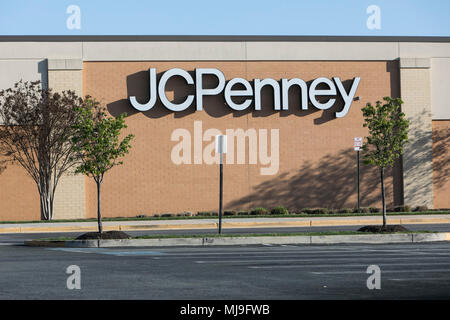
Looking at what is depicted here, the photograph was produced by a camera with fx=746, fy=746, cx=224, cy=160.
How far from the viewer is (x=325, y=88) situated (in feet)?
120

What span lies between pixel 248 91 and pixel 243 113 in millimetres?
1084

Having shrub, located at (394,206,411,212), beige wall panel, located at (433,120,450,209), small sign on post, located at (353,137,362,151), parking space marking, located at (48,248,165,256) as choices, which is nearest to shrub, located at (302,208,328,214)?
small sign on post, located at (353,137,362,151)

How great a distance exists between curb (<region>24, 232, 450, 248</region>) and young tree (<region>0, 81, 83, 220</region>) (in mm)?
12772

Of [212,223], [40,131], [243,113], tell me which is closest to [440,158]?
[243,113]

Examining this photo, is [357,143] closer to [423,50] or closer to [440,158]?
[440,158]

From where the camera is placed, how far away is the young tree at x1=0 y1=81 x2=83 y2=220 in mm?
33625

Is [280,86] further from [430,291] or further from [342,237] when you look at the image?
[430,291]

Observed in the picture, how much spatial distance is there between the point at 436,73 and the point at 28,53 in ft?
65.4

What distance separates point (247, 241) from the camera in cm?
2128

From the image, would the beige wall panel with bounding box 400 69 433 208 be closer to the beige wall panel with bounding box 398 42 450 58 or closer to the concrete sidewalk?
the beige wall panel with bounding box 398 42 450 58

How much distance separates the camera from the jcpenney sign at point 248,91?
35188 millimetres

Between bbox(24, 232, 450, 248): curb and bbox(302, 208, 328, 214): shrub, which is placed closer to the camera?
bbox(24, 232, 450, 248): curb
